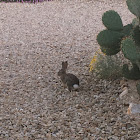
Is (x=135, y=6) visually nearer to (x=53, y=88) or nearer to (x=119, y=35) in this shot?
(x=119, y=35)

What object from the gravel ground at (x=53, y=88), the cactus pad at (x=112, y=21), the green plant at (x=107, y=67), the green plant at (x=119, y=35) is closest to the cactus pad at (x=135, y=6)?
the green plant at (x=119, y=35)

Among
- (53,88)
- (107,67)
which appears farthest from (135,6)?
(53,88)

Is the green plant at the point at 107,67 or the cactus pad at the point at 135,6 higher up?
the cactus pad at the point at 135,6

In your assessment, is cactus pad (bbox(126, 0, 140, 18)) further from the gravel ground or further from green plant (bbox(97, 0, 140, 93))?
the gravel ground

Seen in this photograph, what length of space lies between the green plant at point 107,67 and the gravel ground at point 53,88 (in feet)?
0.47

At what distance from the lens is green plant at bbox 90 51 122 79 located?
A: 5012mm

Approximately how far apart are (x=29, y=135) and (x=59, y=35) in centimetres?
428

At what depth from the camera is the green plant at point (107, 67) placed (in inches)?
197

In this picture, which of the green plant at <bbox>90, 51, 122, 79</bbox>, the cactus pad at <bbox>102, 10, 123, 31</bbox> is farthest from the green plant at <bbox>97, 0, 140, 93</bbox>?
the green plant at <bbox>90, 51, 122, 79</bbox>

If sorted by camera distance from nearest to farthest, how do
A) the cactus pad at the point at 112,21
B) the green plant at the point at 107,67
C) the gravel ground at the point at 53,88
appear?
the gravel ground at the point at 53,88 < the cactus pad at the point at 112,21 < the green plant at the point at 107,67

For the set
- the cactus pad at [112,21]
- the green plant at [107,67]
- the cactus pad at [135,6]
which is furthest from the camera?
the green plant at [107,67]

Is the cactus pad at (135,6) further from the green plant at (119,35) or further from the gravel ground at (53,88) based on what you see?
the gravel ground at (53,88)

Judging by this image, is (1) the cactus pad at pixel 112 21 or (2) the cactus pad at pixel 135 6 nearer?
(2) the cactus pad at pixel 135 6

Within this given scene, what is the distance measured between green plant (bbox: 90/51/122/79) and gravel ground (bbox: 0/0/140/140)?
0.47 ft
